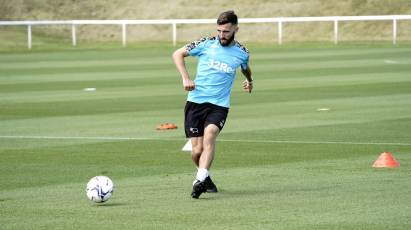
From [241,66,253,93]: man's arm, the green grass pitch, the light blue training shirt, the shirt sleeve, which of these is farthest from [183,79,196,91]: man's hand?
the green grass pitch

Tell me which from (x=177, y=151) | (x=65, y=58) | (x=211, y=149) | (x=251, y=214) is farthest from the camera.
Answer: (x=65, y=58)

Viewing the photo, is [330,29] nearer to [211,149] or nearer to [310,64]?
[310,64]

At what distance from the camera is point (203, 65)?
12852 mm

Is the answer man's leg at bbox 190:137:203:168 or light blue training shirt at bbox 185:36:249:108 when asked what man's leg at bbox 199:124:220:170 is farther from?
light blue training shirt at bbox 185:36:249:108

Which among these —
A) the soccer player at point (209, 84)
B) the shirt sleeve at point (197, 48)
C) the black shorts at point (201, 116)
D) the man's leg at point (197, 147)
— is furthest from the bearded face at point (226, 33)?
the man's leg at point (197, 147)

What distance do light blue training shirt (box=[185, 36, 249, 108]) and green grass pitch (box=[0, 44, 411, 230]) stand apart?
981 millimetres

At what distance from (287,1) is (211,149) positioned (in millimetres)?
54922

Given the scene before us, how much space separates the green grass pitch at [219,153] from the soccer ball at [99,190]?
85 mm

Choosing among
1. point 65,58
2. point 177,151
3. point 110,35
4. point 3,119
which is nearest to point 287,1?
point 110,35

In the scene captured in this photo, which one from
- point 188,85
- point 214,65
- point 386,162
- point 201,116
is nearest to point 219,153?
point 386,162

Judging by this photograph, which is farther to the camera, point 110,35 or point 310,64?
point 110,35

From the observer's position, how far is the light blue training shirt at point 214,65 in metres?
12.8

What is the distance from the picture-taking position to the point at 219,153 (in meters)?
16.6

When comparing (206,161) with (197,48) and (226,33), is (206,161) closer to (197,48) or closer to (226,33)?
(197,48)
